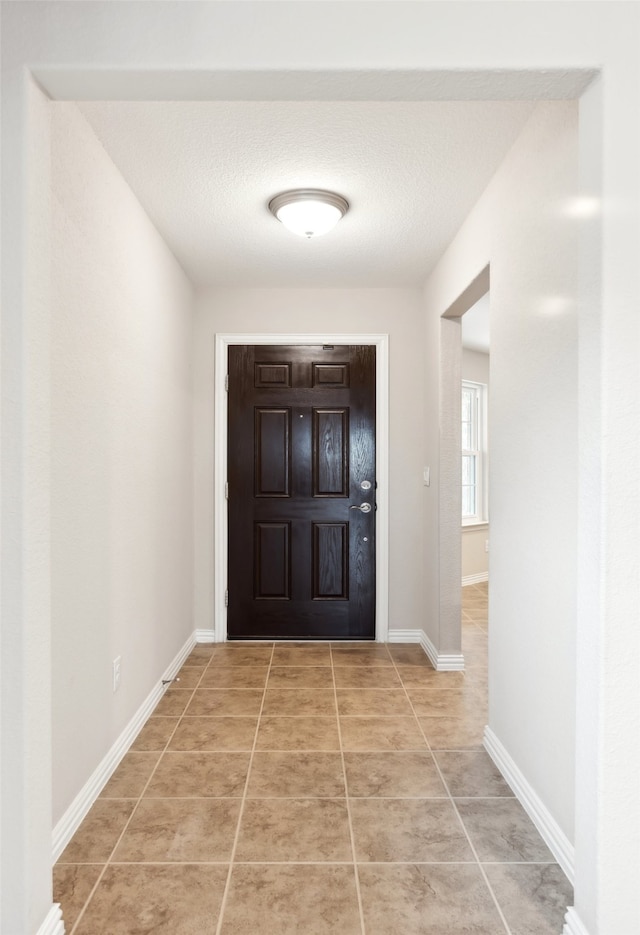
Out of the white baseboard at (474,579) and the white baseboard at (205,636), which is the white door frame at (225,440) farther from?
the white baseboard at (474,579)

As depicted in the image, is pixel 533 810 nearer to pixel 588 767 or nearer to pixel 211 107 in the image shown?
pixel 588 767

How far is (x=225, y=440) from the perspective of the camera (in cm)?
420

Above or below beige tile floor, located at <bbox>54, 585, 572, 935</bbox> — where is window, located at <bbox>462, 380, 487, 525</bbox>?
above

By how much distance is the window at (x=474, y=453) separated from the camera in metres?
6.36

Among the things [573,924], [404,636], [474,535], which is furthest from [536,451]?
[474,535]

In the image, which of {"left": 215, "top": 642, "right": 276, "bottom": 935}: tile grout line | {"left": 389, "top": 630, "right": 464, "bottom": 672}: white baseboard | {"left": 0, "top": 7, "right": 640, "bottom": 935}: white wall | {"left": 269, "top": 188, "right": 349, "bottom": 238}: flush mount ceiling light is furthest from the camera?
{"left": 389, "top": 630, "right": 464, "bottom": 672}: white baseboard

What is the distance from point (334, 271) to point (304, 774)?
2.77m

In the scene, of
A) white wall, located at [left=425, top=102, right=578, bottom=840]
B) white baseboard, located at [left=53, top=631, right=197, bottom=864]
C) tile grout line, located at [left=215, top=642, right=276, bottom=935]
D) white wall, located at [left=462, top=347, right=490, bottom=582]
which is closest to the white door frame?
white baseboard, located at [left=53, top=631, right=197, bottom=864]

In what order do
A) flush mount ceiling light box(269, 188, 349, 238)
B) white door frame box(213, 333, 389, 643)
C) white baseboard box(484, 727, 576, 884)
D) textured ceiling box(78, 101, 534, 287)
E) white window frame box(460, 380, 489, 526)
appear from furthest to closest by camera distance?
white window frame box(460, 380, 489, 526)
white door frame box(213, 333, 389, 643)
flush mount ceiling light box(269, 188, 349, 238)
textured ceiling box(78, 101, 534, 287)
white baseboard box(484, 727, 576, 884)

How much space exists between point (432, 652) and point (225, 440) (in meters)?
1.90

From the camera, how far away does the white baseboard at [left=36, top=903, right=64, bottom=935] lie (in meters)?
1.50

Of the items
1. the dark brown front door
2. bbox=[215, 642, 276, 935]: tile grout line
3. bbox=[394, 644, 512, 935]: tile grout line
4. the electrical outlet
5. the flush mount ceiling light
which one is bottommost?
bbox=[394, 644, 512, 935]: tile grout line

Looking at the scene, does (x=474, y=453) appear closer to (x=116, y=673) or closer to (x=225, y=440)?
(x=225, y=440)

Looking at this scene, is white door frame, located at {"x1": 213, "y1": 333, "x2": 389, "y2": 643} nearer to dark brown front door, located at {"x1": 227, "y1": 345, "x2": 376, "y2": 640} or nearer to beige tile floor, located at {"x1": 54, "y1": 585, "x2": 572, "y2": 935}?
dark brown front door, located at {"x1": 227, "y1": 345, "x2": 376, "y2": 640}
